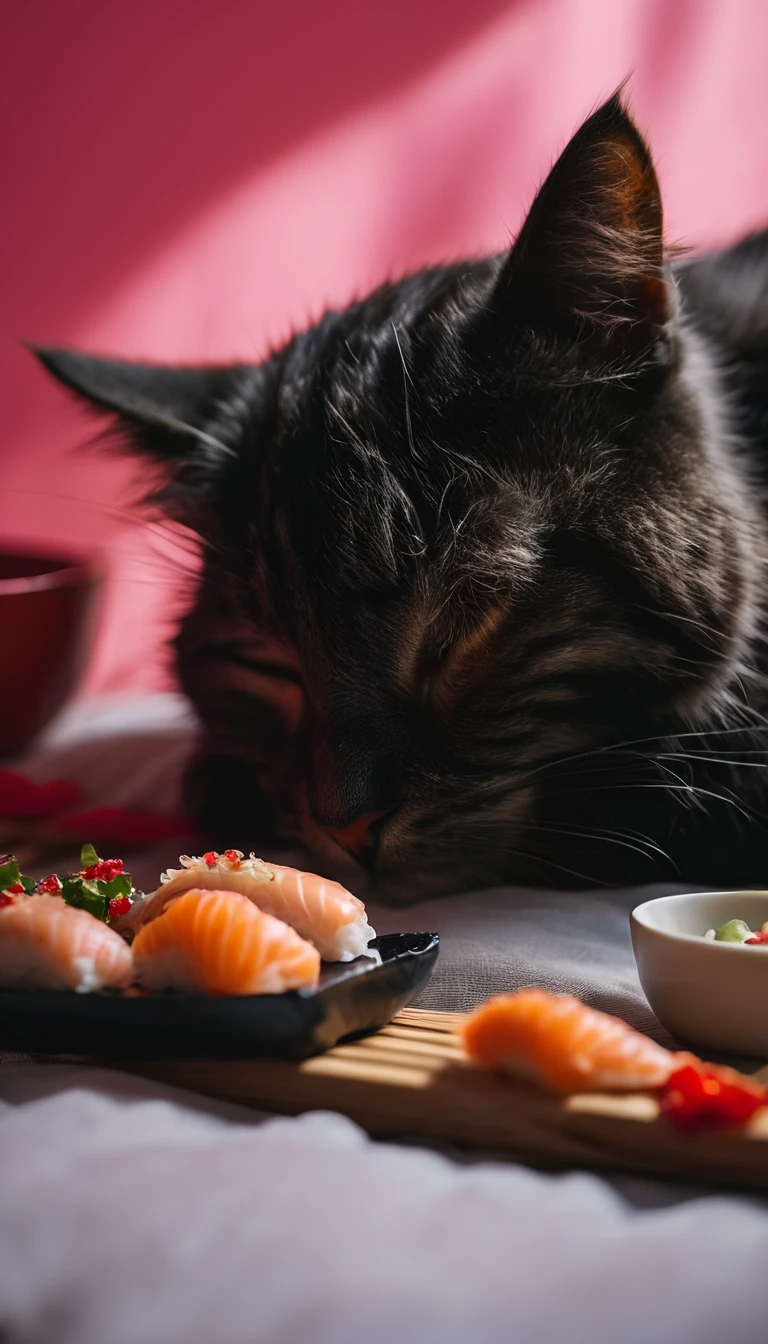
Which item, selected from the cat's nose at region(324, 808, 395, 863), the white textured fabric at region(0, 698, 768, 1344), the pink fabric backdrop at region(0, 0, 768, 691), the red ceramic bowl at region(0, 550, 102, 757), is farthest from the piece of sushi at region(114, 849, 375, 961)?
the pink fabric backdrop at region(0, 0, 768, 691)

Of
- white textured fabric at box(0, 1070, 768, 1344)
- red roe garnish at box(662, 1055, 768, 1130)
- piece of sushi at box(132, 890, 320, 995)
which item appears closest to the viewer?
white textured fabric at box(0, 1070, 768, 1344)

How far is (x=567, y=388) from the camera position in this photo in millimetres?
1188

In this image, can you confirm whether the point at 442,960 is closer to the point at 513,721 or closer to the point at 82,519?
the point at 513,721

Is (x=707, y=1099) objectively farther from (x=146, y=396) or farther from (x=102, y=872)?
(x=146, y=396)

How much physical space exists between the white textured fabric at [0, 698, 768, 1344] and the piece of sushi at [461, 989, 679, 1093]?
0.06m

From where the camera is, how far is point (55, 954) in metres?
0.76

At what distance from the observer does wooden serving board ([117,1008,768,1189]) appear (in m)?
0.62

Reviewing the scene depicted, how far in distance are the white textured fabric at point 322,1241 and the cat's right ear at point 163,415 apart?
86 centimetres

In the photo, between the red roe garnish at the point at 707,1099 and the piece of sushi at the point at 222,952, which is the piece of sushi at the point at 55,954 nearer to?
the piece of sushi at the point at 222,952

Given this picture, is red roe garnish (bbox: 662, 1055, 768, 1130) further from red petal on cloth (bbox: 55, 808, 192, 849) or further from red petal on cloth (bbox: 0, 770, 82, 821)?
red petal on cloth (bbox: 0, 770, 82, 821)

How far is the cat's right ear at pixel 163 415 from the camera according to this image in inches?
54.2

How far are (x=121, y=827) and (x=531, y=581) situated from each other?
78cm

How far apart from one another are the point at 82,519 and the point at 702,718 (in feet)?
6.92

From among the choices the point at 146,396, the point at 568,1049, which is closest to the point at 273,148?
the point at 146,396
